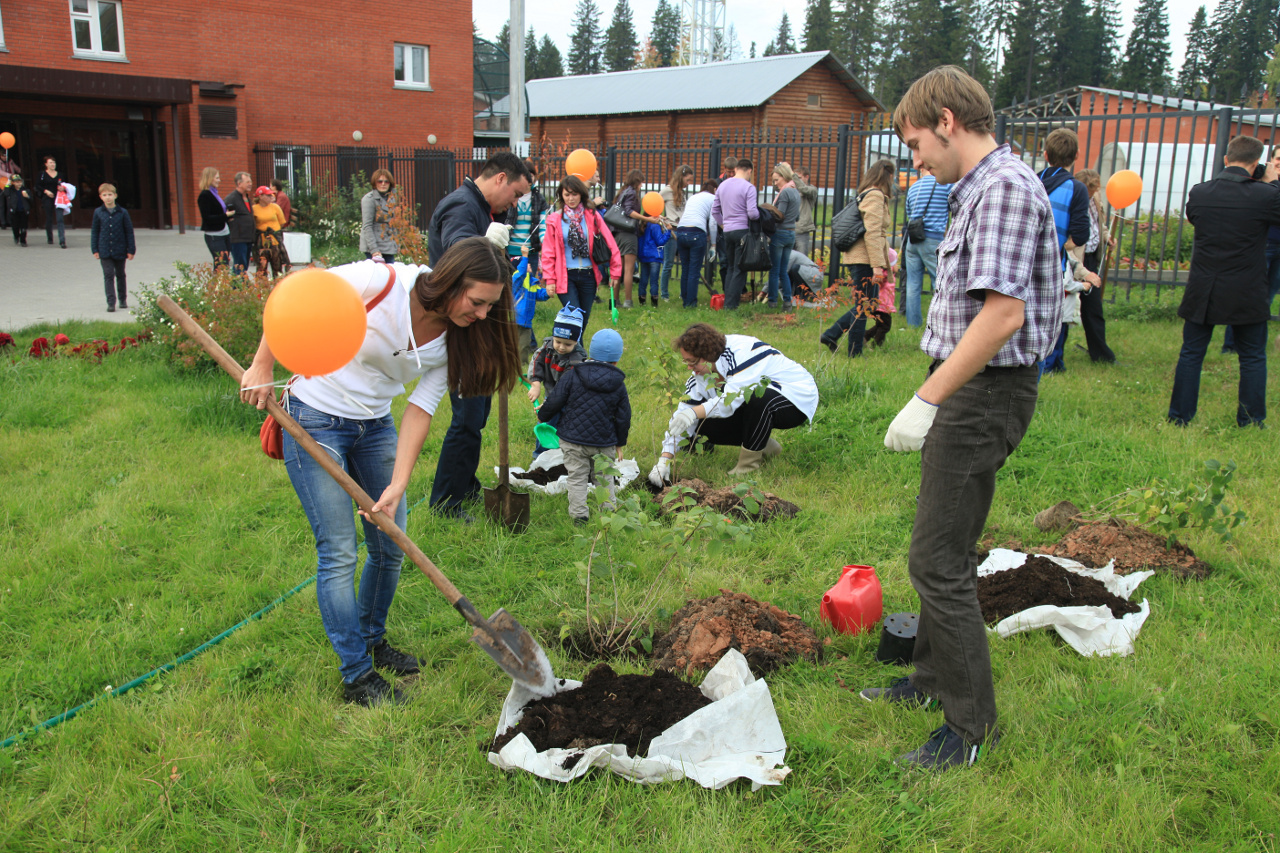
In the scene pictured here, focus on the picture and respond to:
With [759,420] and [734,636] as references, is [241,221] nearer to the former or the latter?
[759,420]

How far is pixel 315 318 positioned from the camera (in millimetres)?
2186

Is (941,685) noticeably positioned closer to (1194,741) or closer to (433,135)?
(1194,741)

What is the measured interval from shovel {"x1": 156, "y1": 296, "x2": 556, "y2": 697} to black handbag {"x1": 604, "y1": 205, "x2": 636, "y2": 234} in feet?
30.6

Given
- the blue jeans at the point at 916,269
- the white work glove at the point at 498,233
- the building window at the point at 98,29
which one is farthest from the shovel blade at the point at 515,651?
the building window at the point at 98,29

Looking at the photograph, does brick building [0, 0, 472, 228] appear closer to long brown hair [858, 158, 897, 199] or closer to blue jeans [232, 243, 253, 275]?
blue jeans [232, 243, 253, 275]

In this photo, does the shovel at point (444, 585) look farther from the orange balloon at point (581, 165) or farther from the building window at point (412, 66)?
the building window at point (412, 66)

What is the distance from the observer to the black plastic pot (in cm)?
334

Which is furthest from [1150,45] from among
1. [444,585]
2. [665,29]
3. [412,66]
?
[444,585]

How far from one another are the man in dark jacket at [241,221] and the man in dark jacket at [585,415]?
9.15 m

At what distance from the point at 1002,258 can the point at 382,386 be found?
203cm

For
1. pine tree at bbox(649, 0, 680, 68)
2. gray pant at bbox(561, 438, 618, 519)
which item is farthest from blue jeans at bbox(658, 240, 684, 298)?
pine tree at bbox(649, 0, 680, 68)

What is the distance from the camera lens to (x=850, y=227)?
889 cm

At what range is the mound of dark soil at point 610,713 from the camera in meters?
2.75

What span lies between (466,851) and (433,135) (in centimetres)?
2698
